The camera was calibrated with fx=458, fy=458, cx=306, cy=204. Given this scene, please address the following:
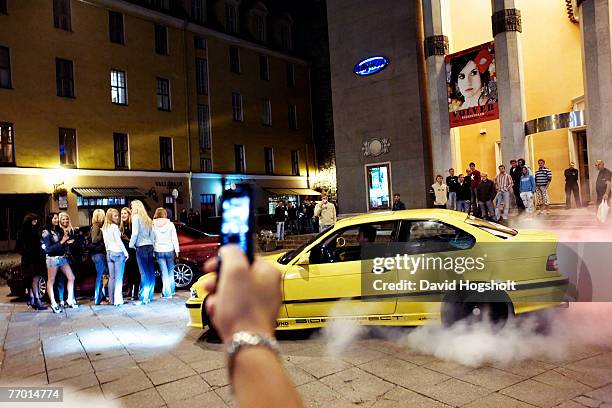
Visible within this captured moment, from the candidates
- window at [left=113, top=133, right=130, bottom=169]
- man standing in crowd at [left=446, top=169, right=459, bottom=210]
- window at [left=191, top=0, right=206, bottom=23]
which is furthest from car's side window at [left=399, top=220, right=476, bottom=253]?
window at [left=191, top=0, right=206, bottom=23]

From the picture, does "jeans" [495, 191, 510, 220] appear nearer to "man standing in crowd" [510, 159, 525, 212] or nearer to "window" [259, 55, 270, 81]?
"man standing in crowd" [510, 159, 525, 212]

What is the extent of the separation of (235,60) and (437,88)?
20438mm

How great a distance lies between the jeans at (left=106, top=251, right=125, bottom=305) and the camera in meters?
9.30

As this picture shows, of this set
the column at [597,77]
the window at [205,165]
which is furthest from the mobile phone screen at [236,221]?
the window at [205,165]

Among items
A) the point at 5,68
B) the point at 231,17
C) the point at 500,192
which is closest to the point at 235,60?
the point at 231,17

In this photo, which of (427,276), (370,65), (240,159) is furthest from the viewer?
(240,159)

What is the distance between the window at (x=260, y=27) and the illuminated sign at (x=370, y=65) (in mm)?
18436

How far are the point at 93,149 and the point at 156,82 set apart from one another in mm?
6392

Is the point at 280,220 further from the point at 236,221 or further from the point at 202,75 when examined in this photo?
the point at 236,221

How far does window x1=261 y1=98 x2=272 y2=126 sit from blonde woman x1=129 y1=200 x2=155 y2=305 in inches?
1104

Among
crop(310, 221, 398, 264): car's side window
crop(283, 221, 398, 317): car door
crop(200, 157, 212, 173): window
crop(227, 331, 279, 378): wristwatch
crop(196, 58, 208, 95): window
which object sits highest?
crop(196, 58, 208, 95): window

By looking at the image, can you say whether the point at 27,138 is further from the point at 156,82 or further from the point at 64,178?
the point at 156,82

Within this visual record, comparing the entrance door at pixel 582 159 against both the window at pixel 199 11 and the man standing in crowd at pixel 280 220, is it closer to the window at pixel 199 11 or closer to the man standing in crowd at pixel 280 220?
the man standing in crowd at pixel 280 220

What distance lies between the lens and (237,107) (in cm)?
3484
